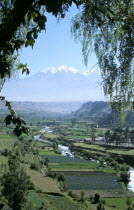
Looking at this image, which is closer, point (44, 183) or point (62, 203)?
point (62, 203)

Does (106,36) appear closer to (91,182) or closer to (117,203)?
(117,203)

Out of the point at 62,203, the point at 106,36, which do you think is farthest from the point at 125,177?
the point at 106,36

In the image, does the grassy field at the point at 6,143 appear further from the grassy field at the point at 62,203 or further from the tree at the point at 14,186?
the tree at the point at 14,186

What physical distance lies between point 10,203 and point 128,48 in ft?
98.0

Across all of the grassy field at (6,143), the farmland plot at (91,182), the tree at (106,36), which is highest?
the tree at (106,36)

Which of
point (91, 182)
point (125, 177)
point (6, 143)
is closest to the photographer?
point (91, 182)

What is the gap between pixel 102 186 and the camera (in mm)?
48938

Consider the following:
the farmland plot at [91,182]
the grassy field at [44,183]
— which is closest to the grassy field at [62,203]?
the grassy field at [44,183]

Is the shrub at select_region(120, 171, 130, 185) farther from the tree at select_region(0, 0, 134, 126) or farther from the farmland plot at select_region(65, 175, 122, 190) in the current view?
the tree at select_region(0, 0, 134, 126)

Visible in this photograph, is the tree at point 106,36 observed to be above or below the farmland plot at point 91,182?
above

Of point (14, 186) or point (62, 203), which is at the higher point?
point (14, 186)

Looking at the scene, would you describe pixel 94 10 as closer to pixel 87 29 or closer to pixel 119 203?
pixel 87 29

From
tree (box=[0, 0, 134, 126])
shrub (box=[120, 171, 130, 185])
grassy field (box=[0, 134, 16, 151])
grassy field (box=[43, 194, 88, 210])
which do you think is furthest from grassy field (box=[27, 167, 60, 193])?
tree (box=[0, 0, 134, 126])

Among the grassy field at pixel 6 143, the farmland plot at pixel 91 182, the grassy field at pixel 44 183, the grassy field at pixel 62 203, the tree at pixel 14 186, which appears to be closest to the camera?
the tree at pixel 14 186
